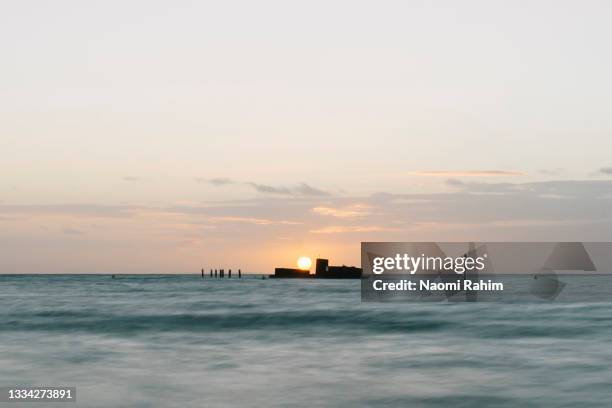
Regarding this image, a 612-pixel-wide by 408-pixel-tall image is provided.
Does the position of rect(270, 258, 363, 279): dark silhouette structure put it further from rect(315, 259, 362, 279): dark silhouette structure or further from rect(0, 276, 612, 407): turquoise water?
rect(0, 276, 612, 407): turquoise water

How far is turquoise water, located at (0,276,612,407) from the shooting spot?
21516 millimetres

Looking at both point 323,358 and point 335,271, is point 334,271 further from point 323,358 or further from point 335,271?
point 323,358

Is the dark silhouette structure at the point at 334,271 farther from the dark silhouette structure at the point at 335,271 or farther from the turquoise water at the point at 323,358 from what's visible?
the turquoise water at the point at 323,358

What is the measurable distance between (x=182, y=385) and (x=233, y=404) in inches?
118

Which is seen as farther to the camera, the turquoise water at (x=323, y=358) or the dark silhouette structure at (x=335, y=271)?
the dark silhouette structure at (x=335, y=271)

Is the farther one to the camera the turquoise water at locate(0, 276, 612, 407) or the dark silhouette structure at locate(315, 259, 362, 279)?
the dark silhouette structure at locate(315, 259, 362, 279)

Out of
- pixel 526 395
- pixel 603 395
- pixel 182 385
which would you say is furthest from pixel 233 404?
pixel 603 395

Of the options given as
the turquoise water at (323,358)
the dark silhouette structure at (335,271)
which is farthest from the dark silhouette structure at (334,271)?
the turquoise water at (323,358)

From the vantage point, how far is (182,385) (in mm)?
22859

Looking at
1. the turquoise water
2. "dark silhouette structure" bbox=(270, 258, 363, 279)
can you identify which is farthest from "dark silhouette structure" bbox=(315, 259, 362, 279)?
the turquoise water

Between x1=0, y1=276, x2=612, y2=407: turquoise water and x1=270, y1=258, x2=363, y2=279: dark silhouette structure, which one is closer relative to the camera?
x1=0, y1=276, x2=612, y2=407: turquoise water

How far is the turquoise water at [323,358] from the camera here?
21516 millimetres

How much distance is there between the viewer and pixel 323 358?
29.4 metres

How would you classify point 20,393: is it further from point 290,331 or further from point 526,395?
point 290,331
